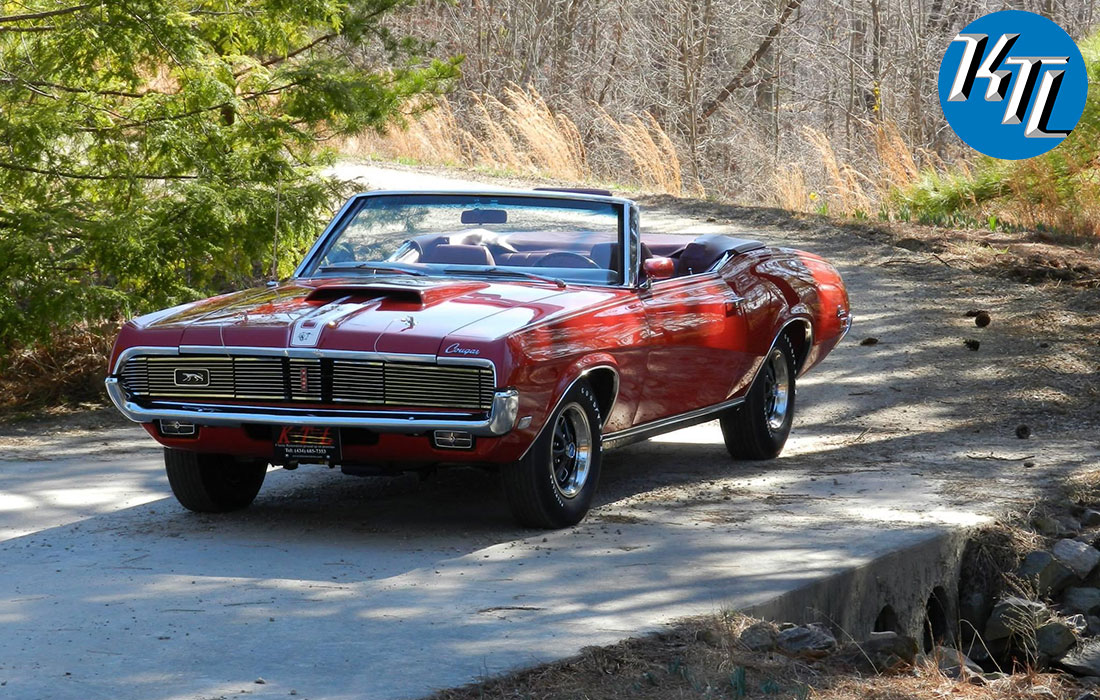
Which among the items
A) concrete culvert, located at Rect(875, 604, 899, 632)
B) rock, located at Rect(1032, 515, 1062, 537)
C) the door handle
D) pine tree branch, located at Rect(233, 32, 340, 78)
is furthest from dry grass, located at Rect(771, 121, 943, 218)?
concrete culvert, located at Rect(875, 604, 899, 632)

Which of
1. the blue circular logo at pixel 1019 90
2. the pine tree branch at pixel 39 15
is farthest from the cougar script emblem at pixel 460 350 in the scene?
the blue circular logo at pixel 1019 90

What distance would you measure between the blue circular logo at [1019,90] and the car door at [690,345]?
11.1 meters

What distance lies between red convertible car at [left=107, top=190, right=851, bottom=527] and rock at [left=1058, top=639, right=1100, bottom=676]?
7.31 feet

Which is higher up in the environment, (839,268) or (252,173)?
(252,173)

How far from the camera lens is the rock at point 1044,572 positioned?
22.9ft

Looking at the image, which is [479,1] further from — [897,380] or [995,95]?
[897,380]

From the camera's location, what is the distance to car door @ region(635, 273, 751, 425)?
7438 millimetres

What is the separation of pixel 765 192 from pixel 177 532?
19.7 metres

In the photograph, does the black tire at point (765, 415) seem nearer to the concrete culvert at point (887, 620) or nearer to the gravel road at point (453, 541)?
the gravel road at point (453, 541)

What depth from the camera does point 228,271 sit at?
38.8 ft

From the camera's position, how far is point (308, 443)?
20.9 ft

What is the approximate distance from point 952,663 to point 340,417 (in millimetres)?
2694

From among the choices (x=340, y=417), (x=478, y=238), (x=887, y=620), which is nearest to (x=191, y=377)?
(x=340, y=417)

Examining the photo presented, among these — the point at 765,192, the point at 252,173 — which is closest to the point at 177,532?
the point at 252,173
